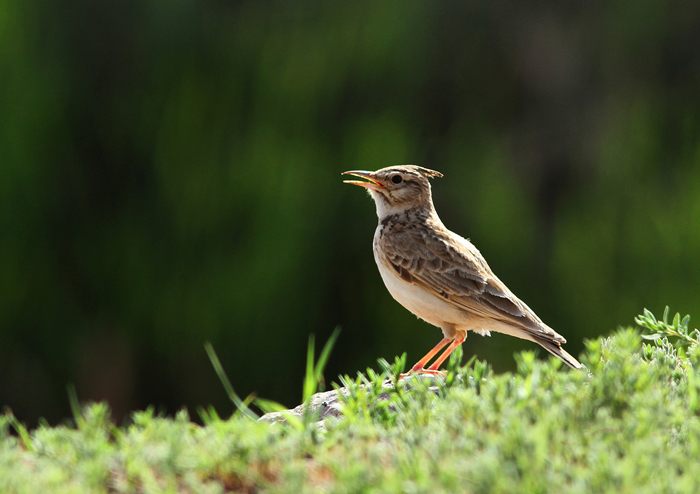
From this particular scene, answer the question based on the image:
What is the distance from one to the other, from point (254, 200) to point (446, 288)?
14.1ft

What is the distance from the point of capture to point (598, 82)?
9.74 meters

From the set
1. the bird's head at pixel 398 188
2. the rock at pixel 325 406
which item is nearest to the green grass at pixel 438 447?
the rock at pixel 325 406

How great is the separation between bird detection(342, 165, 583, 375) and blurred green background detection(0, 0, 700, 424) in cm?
332

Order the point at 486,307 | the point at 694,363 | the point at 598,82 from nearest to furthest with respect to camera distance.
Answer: the point at 694,363
the point at 486,307
the point at 598,82

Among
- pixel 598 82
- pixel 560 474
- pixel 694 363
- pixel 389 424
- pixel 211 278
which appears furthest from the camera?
pixel 598 82

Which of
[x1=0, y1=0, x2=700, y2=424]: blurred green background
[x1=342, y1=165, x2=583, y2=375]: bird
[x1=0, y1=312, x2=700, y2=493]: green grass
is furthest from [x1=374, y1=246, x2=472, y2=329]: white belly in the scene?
[x1=0, y1=0, x2=700, y2=424]: blurred green background

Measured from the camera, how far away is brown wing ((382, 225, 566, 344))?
5.02m

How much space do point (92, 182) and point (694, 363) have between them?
23.6 ft

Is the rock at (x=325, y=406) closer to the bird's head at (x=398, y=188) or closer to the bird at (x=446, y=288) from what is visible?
the bird at (x=446, y=288)

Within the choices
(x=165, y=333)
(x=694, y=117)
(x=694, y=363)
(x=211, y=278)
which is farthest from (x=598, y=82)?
(x=694, y=363)

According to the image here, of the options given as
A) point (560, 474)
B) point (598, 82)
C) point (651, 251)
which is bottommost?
point (651, 251)

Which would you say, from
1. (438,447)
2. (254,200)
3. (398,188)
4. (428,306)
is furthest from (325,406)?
(254,200)

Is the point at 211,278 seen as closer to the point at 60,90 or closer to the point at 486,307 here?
the point at 60,90

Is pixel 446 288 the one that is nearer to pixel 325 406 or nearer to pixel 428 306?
pixel 428 306
